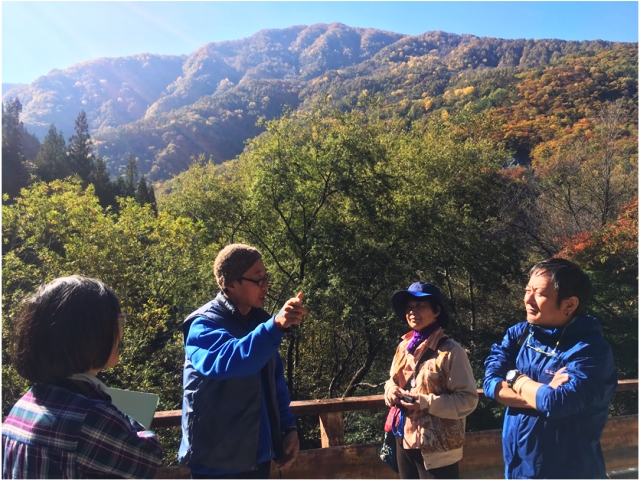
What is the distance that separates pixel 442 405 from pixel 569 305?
2.50 feet

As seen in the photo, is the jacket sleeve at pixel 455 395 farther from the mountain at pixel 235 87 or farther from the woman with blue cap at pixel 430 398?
the mountain at pixel 235 87

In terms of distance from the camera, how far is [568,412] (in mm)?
1606

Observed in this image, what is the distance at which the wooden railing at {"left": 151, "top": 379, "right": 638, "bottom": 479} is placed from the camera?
2.76 metres

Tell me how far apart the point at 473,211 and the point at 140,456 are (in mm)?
14596

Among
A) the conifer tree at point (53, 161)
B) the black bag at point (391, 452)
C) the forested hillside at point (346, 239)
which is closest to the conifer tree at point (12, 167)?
the conifer tree at point (53, 161)

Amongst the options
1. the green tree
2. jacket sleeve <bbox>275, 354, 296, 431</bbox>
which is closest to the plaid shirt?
jacket sleeve <bbox>275, 354, 296, 431</bbox>

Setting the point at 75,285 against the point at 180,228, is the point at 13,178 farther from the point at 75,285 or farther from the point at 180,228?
the point at 75,285

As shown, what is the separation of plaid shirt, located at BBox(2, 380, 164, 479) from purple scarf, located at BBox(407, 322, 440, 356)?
148cm

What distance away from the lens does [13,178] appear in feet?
96.7

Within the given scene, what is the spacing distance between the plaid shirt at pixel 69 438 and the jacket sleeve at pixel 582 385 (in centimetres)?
149

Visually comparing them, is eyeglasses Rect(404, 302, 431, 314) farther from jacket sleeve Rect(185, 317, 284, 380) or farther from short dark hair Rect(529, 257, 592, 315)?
jacket sleeve Rect(185, 317, 284, 380)

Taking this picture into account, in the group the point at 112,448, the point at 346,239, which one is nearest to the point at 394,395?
the point at 112,448

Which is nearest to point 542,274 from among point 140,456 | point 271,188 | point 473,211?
point 140,456

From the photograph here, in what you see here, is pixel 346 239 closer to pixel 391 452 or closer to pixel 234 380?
pixel 391 452
